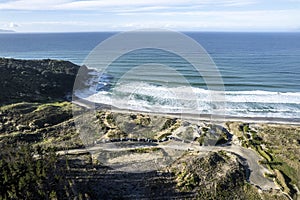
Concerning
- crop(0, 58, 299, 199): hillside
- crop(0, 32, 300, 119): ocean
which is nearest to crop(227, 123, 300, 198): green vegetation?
crop(0, 58, 299, 199): hillside

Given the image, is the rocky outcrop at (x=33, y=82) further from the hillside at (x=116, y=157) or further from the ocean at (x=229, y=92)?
Answer: the ocean at (x=229, y=92)

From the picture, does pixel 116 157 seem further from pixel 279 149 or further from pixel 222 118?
pixel 222 118

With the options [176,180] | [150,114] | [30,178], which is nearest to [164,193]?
[176,180]

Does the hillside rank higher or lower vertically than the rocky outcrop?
lower

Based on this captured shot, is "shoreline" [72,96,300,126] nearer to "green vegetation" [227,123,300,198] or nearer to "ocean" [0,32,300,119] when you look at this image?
"ocean" [0,32,300,119]

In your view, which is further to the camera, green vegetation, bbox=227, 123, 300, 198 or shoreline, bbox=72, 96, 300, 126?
shoreline, bbox=72, 96, 300, 126

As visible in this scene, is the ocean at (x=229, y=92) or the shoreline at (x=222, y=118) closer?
the shoreline at (x=222, y=118)

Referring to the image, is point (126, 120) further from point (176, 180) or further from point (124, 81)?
point (124, 81)

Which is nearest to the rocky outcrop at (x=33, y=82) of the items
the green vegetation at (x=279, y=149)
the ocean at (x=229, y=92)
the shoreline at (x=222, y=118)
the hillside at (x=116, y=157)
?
the hillside at (x=116, y=157)

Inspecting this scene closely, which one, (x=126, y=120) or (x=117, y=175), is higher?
(x=126, y=120)

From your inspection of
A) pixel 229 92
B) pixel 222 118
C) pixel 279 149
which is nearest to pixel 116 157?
pixel 279 149

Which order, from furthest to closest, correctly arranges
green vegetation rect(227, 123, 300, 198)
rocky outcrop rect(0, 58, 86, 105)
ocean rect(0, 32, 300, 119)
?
rocky outcrop rect(0, 58, 86, 105)
ocean rect(0, 32, 300, 119)
green vegetation rect(227, 123, 300, 198)
